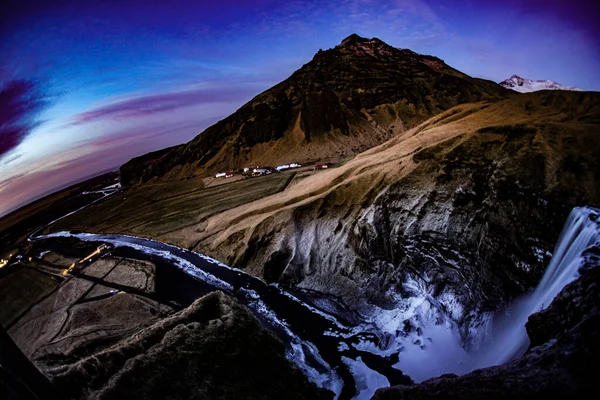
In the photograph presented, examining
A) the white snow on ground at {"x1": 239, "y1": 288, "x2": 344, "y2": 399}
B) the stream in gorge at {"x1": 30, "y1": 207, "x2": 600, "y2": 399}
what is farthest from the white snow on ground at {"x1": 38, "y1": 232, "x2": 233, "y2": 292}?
the white snow on ground at {"x1": 239, "y1": 288, "x2": 344, "y2": 399}

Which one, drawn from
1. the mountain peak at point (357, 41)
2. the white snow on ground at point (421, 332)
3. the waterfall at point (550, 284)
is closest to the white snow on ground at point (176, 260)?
the white snow on ground at point (421, 332)

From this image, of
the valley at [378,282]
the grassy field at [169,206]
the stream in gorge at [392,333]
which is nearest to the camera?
the valley at [378,282]

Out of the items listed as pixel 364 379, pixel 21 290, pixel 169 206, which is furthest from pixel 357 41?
pixel 364 379

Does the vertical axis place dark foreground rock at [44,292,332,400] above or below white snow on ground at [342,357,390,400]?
above

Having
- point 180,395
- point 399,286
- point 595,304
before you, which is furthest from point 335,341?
point 595,304

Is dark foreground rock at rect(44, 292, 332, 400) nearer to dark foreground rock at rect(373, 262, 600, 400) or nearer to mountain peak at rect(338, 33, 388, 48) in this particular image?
dark foreground rock at rect(373, 262, 600, 400)

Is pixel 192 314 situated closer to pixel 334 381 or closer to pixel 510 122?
pixel 334 381

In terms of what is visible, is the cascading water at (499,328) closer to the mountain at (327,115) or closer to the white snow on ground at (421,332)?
the white snow on ground at (421,332)
